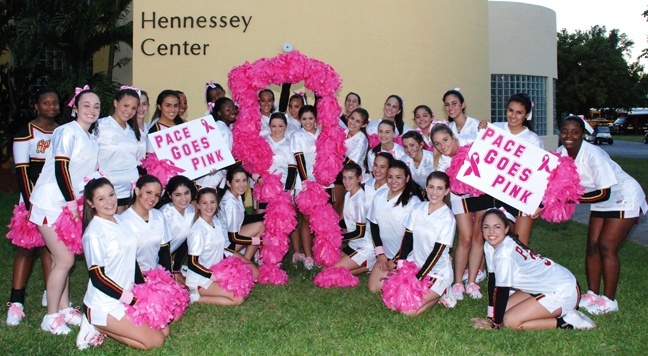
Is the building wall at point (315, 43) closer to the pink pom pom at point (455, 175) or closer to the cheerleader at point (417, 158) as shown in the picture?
the cheerleader at point (417, 158)

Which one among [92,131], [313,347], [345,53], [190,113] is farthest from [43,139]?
[345,53]

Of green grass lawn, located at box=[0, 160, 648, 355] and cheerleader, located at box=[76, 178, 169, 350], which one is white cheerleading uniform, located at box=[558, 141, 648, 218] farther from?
cheerleader, located at box=[76, 178, 169, 350]

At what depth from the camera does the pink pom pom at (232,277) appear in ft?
18.8

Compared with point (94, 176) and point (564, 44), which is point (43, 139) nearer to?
point (94, 176)

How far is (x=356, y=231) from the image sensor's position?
6754 mm

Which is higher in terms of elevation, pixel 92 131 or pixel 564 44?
pixel 564 44

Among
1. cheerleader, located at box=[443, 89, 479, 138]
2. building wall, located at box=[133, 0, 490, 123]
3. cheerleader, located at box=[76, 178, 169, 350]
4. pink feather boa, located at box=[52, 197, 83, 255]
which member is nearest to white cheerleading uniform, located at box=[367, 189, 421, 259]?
cheerleader, located at box=[443, 89, 479, 138]

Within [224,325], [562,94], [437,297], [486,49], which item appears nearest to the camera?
[224,325]

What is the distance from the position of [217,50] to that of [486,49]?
5790 millimetres

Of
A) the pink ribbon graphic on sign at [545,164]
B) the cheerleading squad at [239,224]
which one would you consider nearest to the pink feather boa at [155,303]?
the cheerleading squad at [239,224]

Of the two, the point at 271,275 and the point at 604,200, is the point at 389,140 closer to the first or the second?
the point at 271,275

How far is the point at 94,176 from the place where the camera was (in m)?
4.82

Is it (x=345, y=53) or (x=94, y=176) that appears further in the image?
(x=345, y=53)

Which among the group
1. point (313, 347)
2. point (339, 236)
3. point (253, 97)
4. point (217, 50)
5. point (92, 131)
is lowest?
point (313, 347)
